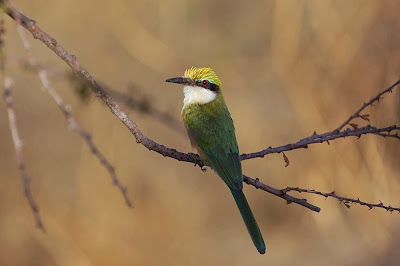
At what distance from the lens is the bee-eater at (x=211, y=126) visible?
12.3ft

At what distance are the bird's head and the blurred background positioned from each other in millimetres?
2979

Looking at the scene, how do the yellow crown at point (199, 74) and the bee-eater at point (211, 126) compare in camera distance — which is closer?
the bee-eater at point (211, 126)

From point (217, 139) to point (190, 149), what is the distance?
5475 millimetres

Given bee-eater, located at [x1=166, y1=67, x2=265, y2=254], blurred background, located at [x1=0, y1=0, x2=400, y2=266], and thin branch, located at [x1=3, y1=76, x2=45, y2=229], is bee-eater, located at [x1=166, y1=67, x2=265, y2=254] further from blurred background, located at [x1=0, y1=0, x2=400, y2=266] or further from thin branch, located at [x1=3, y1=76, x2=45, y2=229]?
blurred background, located at [x1=0, y1=0, x2=400, y2=266]

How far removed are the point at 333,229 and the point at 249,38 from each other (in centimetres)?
551

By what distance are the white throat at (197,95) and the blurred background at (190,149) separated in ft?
9.65

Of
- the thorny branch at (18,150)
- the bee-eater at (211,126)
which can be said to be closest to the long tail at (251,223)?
the bee-eater at (211,126)

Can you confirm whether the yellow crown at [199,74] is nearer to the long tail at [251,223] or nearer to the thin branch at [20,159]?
the long tail at [251,223]

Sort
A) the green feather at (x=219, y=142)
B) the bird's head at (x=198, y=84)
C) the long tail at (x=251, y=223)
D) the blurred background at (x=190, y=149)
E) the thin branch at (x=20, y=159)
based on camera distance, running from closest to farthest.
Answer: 1. the thin branch at (x=20, y=159)
2. the long tail at (x=251, y=223)
3. the green feather at (x=219, y=142)
4. the bird's head at (x=198, y=84)
5. the blurred background at (x=190, y=149)

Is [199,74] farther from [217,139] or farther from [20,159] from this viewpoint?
[20,159]

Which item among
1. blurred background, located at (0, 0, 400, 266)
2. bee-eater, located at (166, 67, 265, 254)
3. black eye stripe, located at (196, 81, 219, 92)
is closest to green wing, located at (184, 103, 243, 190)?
bee-eater, located at (166, 67, 265, 254)

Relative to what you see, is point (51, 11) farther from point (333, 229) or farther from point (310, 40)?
point (333, 229)

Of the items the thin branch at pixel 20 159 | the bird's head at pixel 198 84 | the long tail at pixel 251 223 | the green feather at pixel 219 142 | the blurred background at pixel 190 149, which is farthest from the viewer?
the blurred background at pixel 190 149

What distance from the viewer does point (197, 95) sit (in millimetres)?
4258
